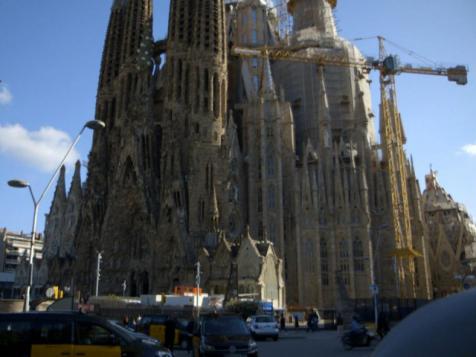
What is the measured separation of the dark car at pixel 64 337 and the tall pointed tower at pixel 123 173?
4444 centimetres

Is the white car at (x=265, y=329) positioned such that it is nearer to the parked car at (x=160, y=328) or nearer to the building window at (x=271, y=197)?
the parked car at (x=160, y=328)

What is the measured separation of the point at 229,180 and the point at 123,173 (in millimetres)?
13552

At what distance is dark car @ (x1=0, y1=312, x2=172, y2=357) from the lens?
954 centimetres

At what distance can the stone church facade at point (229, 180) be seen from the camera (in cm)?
5269

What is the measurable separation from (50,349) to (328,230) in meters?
47.6

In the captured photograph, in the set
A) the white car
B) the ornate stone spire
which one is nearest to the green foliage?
the white car

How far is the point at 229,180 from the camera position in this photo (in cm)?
5512

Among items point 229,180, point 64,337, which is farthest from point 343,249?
point 64,337

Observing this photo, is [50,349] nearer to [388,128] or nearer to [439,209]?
[388,128]

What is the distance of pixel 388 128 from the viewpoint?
6394 centimetres

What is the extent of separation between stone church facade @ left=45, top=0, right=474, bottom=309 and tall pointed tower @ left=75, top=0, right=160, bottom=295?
0.16 metres

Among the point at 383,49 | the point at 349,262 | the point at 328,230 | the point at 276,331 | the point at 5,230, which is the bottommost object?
the point at 276,331

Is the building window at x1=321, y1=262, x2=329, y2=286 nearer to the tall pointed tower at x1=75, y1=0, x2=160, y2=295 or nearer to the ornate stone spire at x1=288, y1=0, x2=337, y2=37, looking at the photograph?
the tall pointed tower at x1=75, y1=0, x2=160, y2=295

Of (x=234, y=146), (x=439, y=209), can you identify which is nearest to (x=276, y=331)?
(x=234, y=146)
